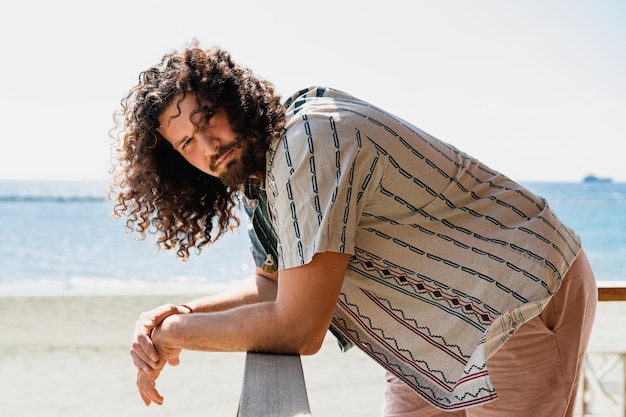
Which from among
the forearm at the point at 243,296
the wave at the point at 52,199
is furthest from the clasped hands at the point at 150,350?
the wave at the point at 52,199

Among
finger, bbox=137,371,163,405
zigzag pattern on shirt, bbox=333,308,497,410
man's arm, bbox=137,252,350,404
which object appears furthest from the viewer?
finger, bbox=137,371,163,405

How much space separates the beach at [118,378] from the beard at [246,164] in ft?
11.2

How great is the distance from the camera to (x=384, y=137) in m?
1.22

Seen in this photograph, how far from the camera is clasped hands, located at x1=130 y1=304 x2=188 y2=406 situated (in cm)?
131

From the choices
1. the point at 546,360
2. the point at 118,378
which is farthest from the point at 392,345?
the point at 118,378

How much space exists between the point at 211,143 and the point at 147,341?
412 mm

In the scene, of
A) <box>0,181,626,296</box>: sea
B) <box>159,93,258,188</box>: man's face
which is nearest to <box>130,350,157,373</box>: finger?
<box>159,93,258,188</box>: man's face

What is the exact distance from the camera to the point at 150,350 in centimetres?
131

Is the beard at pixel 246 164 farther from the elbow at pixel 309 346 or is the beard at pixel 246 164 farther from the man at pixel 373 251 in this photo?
the elbow at pixel 309 346

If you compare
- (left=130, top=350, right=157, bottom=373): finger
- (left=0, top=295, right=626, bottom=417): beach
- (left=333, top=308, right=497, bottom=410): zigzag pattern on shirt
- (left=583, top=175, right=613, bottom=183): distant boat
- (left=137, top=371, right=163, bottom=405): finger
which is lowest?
(left=583, top=175, right=613, bottom=183): distant boat

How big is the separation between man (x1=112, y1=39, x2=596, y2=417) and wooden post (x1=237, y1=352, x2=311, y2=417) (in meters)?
0.06

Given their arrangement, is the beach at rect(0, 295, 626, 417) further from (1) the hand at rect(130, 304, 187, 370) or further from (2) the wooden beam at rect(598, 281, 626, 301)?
(1) the hand at rect(130, 304, 187, 370)

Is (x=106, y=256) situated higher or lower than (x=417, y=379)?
lower

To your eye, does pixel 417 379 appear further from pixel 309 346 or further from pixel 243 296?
pixel 243 296
